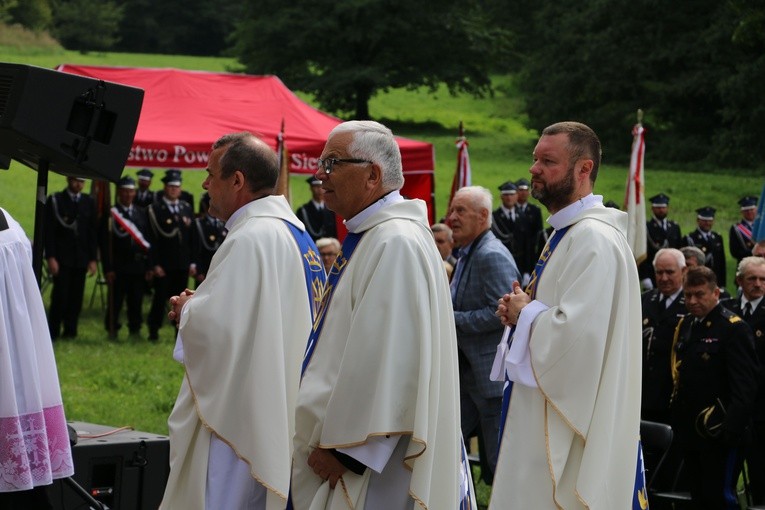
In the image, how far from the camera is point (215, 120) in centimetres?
1494

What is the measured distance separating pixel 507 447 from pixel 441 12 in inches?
1843

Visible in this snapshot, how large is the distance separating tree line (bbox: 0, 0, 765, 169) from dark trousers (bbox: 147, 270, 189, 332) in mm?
16557

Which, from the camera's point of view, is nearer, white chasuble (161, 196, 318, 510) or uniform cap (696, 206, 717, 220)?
white chasuble (161, 196, 318, 510)

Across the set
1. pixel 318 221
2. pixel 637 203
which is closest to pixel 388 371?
pixel 637 203

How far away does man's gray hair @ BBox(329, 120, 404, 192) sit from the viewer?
167 inches

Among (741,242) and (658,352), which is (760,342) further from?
(741,242)

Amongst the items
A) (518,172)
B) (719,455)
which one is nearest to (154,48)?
(518,172)

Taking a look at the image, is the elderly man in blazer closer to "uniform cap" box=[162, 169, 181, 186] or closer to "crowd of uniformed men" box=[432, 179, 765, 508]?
"crowd of uniformed men" box=[432, 179, 765, 508]

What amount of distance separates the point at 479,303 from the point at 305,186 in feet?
75.7

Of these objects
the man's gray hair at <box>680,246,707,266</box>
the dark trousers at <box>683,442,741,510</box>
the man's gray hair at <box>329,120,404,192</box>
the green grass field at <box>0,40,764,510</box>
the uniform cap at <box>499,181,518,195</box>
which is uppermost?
the man's gray hair at <box>329,120,404,192</box>

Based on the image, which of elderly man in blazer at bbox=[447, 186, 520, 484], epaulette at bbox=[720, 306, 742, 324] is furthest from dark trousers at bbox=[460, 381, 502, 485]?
epaulette at bbox=[720, 306, 742, 324]

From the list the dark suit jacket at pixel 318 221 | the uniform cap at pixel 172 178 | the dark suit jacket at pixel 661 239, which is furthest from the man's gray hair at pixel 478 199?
the dark suit jacket at pixel 661 239

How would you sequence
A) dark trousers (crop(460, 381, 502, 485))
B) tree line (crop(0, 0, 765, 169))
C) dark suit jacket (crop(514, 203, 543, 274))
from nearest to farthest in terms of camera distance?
1. dark trousers (crop(460, 381, 502, 485))
2. dark suit jacket (crop(514, 203, 543, 274))
3. tree line (crop(0, 0, 765, 169))

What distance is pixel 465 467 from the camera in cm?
463
